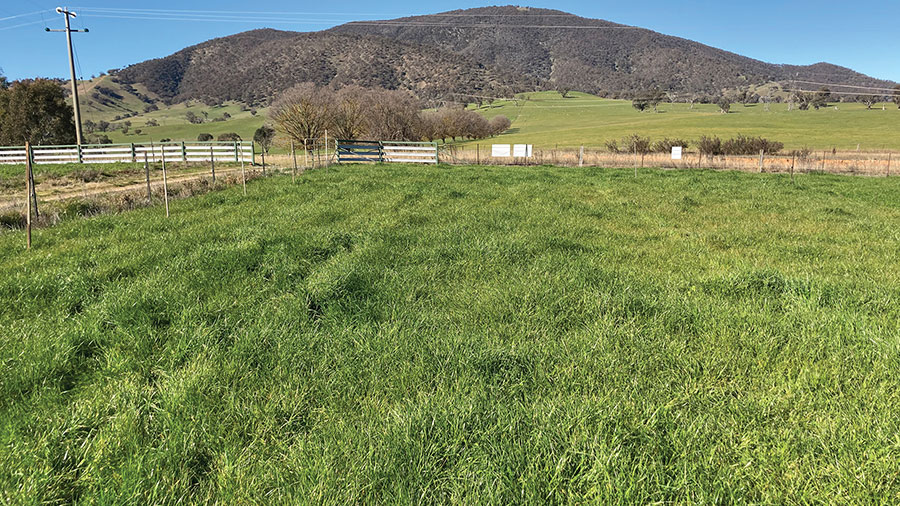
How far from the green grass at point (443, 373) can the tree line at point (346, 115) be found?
41.7 metres

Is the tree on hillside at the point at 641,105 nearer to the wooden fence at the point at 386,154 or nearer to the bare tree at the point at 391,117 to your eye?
the bare tree at the point at 391,117

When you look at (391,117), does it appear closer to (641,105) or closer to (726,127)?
(726,127)

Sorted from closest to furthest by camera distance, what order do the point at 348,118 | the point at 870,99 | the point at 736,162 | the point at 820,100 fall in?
the point at 736,162, the point at 348,118, the point at 870,99, the point at 820,100

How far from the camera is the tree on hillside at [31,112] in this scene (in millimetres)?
42500

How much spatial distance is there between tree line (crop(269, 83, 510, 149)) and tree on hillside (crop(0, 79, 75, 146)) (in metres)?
20.9

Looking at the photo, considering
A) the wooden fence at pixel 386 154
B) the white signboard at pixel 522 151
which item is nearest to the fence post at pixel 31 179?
the wooden fence at pixel 386 154

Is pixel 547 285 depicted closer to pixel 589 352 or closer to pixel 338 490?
pixel 589 352

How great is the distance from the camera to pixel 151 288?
428 centimetres

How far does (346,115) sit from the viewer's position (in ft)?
166

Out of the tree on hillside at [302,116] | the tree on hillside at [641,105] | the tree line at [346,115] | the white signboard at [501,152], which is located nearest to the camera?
the white signboard at [501,152]

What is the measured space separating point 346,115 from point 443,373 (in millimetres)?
52275

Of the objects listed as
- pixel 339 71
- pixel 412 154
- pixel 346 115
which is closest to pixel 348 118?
pixel 346 115

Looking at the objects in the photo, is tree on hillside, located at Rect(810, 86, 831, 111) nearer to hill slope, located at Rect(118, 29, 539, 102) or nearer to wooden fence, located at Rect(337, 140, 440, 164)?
hill slope, located at Rect(118, 29, 539, 102)

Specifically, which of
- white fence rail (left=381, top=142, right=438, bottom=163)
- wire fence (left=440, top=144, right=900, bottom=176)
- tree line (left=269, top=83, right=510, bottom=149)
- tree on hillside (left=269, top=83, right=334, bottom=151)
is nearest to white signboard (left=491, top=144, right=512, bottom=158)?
wire fence (left=440, top=144, right=900, bottom=176)
